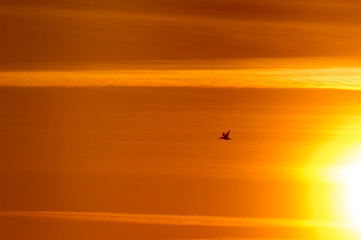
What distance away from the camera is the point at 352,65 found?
263 inches

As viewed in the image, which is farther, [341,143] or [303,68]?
[303,68]

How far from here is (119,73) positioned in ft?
22.0

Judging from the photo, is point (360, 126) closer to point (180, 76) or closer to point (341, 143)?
point (341, 143)

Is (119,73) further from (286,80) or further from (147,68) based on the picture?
(286,80)

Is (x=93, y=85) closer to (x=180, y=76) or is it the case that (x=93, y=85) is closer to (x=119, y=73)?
(x=119, y=73)

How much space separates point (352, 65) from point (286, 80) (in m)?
0.61

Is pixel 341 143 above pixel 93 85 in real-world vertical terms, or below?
below

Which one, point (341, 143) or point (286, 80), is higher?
point (286, 80)

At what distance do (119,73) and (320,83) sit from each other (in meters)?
1.75

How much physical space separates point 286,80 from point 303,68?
0.74ft

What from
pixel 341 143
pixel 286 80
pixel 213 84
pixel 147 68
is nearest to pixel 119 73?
pixel 147 68

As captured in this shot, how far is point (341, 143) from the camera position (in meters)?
6.16

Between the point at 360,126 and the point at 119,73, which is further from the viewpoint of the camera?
the point at 119,73

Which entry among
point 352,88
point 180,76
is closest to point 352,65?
point 352,88
